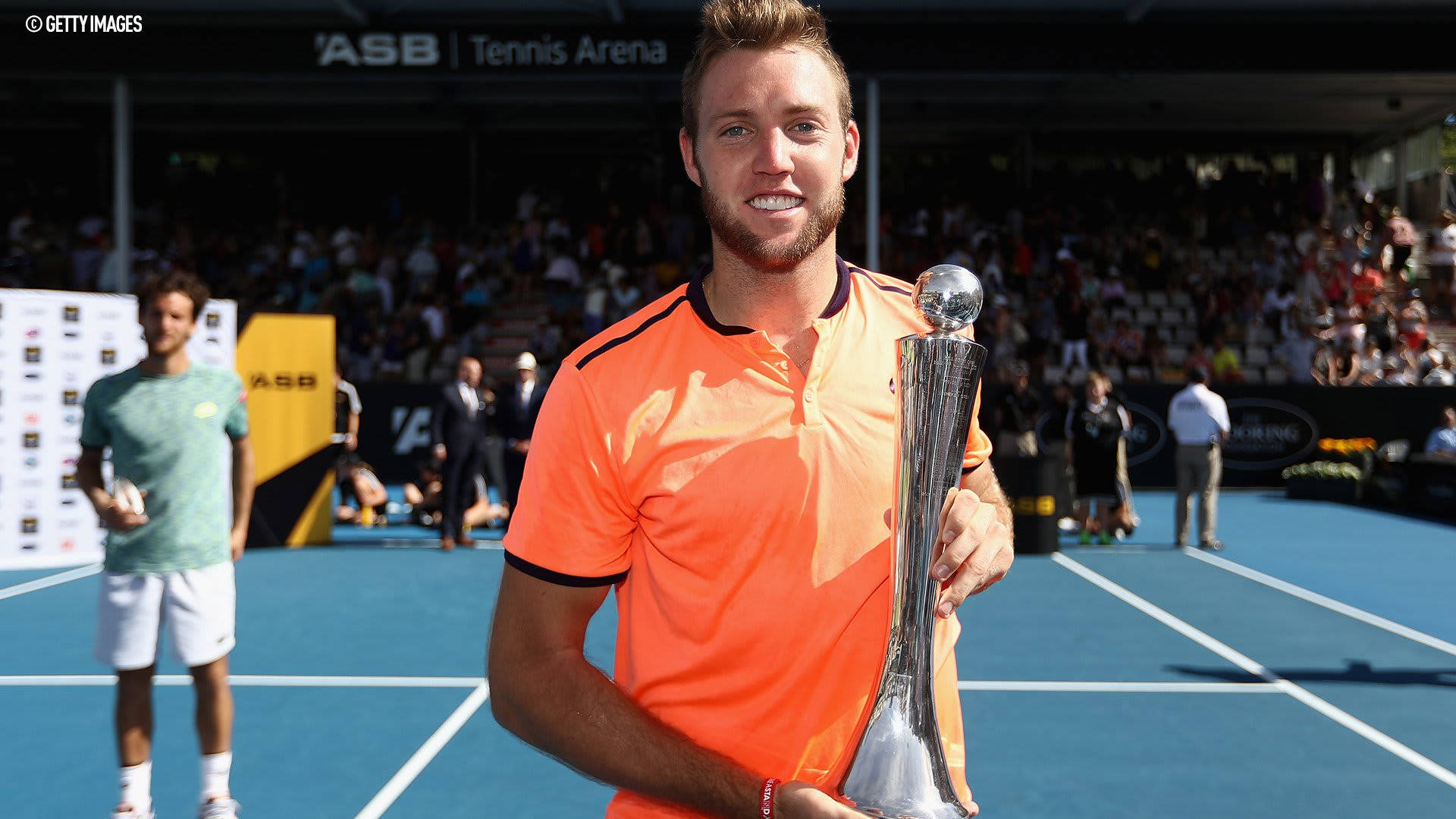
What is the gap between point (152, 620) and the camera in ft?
16.2

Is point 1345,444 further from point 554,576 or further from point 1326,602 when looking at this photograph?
point 554,576

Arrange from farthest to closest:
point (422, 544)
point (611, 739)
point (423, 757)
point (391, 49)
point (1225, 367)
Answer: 1. point (1225, 367)
2. point (391, 49)
3. point (422, 544)
4. point (423, 757)
5. point (611, 739)

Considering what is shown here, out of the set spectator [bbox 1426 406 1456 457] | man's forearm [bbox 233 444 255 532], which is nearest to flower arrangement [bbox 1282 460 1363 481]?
spectator [bbox 1426 406 1456 457]

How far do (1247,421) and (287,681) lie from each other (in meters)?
17.1

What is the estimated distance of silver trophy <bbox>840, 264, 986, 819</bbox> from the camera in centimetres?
136

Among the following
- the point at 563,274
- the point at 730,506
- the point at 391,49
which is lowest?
the point at 730,506

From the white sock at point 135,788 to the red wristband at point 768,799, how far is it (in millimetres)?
4187

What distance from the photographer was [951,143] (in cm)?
3161

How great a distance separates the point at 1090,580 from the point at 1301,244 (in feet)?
56.8

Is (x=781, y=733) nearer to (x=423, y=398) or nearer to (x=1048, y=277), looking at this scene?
(x=423, y=398)

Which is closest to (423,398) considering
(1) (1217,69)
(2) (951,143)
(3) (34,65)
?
(3) (34,65)

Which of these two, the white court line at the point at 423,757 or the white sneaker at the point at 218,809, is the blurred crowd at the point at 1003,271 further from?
the white sneaker at the point at 218,809

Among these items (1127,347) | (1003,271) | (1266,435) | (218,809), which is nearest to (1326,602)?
(218,809)

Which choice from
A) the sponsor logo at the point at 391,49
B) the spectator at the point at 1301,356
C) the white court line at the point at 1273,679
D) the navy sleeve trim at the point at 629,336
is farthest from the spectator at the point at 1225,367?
the navy sleeve trim at the point at 629,336
